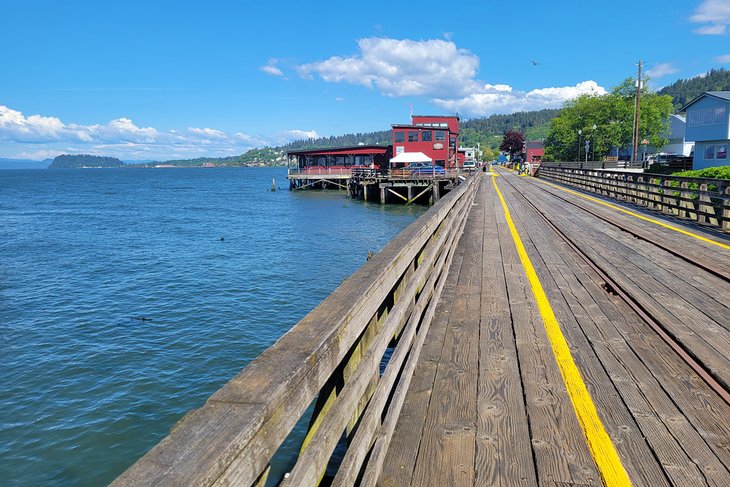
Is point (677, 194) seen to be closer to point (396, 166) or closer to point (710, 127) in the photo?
point (710, 127)

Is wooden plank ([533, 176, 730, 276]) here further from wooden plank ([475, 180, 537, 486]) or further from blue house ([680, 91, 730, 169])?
blue house ([680, 91, 730, 169])

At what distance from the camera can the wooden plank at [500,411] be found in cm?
284

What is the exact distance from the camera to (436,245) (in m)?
6.49

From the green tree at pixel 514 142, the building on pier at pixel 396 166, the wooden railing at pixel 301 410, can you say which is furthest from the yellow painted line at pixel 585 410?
the green tree at pixel 514 142

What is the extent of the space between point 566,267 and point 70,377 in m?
9.73

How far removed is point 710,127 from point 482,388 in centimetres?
4780

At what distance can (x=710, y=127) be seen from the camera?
41.4m

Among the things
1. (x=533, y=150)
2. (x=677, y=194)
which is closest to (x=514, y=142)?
(x=533, y=150)

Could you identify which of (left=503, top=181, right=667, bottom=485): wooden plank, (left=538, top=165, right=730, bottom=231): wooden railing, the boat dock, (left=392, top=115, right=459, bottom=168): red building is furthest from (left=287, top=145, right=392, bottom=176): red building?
→ the boat dock

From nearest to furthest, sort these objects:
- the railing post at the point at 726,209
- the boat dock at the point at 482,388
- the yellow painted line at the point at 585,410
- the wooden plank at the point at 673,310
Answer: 1. the boat dock at the point at 482,388
2. the yellow painted line at the point at 585,410
3. the wooden plank at the point at 673,310
4. the railing post at the point at 726,209

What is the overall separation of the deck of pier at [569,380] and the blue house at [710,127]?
39525mm

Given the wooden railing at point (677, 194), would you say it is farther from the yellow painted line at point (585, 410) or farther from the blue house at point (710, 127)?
the blue house at point (710, 127)

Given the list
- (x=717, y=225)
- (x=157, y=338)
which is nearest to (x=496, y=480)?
(x=157, y=338)

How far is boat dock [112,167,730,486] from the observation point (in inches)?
66.1
